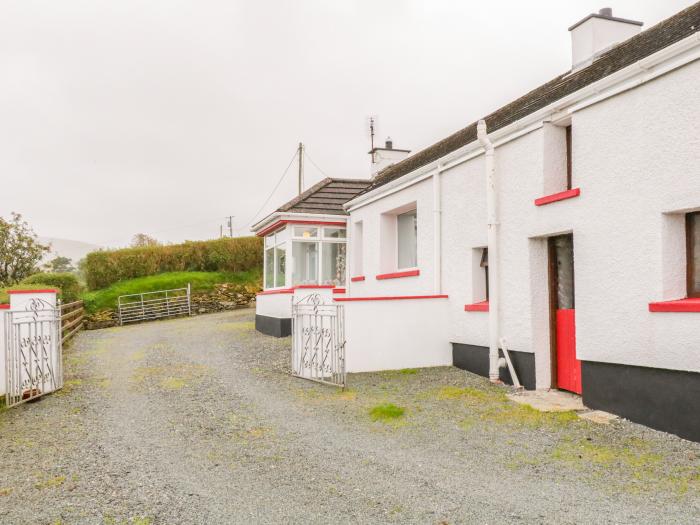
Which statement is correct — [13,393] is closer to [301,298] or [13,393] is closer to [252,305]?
[301,298]

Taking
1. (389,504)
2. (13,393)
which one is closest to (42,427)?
(13,393)

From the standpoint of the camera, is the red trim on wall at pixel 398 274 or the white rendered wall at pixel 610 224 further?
the red trim on wall at pixel 398 274

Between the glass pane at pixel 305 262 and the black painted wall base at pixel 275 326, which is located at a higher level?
the glass pane at pixel 305 262

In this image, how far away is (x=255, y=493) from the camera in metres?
4.98

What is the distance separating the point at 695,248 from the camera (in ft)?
21.8

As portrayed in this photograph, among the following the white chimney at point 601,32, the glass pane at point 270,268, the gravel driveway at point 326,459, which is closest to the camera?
the gravel driveway at point 326,459

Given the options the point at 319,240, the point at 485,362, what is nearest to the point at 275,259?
the point at 319,240

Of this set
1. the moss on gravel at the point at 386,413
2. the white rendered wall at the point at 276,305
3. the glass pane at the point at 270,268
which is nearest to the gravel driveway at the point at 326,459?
the moss on gravel at the point at 386,413

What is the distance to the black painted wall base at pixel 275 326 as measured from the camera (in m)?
16.3

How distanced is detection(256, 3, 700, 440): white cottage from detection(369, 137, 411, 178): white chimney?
19.6ft

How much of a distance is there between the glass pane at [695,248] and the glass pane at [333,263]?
39.9ft

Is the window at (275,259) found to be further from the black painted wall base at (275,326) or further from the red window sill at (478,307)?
the red window sill at (478,307)

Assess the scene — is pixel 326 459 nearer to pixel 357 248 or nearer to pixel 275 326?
pixel 275 326

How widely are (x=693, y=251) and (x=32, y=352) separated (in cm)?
965
